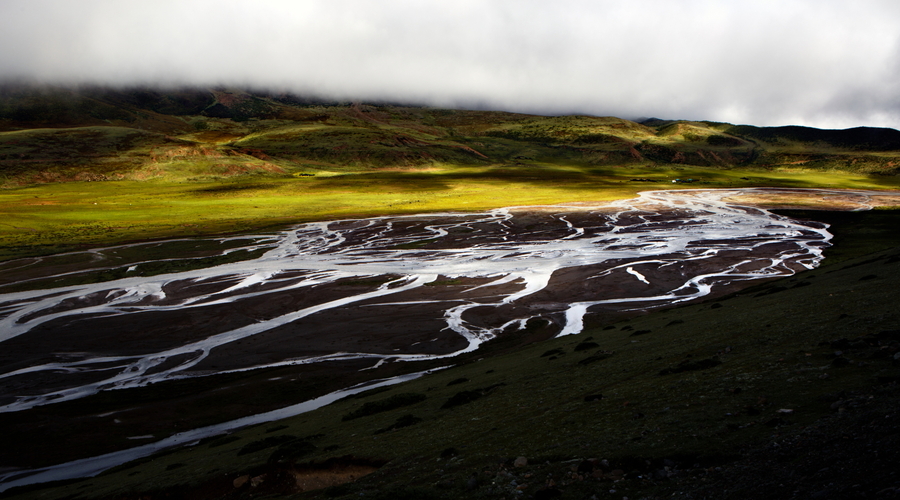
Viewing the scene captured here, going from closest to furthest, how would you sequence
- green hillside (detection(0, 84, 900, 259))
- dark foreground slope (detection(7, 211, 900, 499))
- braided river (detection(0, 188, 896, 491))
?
dark foreground slope (detection(7, 211, 900, 499)) → braided river (detection(0, 188, 896, 491)) → green hillside (detection(0, 84, 900, 259))

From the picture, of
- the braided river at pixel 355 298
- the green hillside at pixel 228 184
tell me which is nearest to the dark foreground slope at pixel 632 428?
the braided river at pixel 355 298

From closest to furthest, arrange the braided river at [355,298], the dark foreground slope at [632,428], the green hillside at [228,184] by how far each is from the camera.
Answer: the dark foreground slope at [632,428] < the braided river at [355,298] < the green hillside at [228,184]

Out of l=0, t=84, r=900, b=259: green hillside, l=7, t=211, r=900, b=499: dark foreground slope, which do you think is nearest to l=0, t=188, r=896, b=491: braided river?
l=7, t=211, r=900, b=499: dark foreground slope

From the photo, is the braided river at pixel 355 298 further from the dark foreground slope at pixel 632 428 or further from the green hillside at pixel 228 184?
the green hillside at pixel 228 184

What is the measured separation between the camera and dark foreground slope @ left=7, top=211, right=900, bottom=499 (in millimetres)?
6734

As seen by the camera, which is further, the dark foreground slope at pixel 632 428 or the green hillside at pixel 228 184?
the green hillside at pixel 228 184

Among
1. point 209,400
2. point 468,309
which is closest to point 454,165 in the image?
point 468,309

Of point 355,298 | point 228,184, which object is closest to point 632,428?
point 355,298

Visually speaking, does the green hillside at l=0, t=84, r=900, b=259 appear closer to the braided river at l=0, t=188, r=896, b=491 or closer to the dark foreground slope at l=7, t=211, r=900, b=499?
the braided river at l=0, t=188, r=896, b=491

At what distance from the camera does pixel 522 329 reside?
3019 centimetres

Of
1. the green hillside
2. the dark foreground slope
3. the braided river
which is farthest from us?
the green hillside

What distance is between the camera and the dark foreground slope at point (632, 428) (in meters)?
6.73

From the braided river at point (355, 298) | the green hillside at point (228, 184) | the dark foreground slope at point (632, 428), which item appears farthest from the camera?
the green hillside at point (228, 184)

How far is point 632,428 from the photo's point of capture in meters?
9.22
